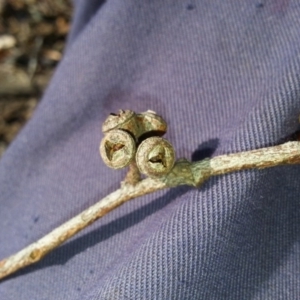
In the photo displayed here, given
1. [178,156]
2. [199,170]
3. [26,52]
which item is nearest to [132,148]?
[199,170]

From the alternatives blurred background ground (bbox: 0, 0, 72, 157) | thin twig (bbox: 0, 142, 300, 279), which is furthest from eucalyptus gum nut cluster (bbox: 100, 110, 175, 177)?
blurred background ground (bbox: 0, 0, 72, 157)

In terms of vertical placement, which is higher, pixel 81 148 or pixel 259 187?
pixel 81 148

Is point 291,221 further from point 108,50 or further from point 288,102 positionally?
point 108,50

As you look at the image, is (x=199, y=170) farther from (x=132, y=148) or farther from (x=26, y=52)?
(x=26, y=52)

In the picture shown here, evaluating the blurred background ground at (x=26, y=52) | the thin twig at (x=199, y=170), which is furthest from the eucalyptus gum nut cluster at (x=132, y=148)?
the blurred background ground at (x=26, y=52)

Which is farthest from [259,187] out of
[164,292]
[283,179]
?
[164,292]

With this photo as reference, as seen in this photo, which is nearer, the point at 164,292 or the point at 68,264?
the point at 164,292

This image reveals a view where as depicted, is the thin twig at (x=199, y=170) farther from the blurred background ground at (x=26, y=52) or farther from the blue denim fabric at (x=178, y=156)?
the blurred background ground at (x=26, y=52)
